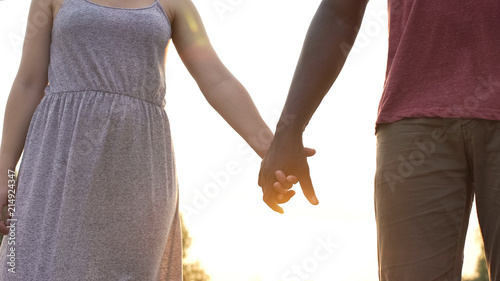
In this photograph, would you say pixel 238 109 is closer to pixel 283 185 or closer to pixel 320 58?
pixel 320 58

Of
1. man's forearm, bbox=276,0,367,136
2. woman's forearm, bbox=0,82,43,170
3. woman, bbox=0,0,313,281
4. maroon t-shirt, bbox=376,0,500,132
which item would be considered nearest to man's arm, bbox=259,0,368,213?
man's forearm, bbox=276,0,367,136

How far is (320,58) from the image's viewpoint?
237cm

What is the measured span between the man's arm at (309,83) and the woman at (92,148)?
Result: 2.15 ft

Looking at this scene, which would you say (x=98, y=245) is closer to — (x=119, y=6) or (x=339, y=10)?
(x=119, y=6)

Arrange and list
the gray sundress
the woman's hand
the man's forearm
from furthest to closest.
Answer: the gray sundress → the man's forearm → the woman's hand

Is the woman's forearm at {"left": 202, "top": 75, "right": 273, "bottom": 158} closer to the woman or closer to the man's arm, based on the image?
the woman

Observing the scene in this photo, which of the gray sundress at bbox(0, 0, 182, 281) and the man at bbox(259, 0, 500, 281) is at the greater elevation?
the man at bbox(259, 0, 500, 281)

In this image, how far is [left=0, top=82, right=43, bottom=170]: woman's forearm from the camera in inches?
116

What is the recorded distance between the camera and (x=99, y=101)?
2852 mm

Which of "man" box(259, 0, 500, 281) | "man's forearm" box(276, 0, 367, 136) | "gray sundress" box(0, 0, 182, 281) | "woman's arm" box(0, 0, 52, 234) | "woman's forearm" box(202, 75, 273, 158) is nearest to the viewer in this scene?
"man" box(259, 0, 500, 281)

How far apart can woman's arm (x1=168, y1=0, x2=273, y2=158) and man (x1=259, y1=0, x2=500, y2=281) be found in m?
1.05

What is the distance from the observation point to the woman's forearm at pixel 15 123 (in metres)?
2.94

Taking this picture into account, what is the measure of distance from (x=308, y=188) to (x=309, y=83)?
39cm

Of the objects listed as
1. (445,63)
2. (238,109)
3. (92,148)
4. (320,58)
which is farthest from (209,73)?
(445,63)
